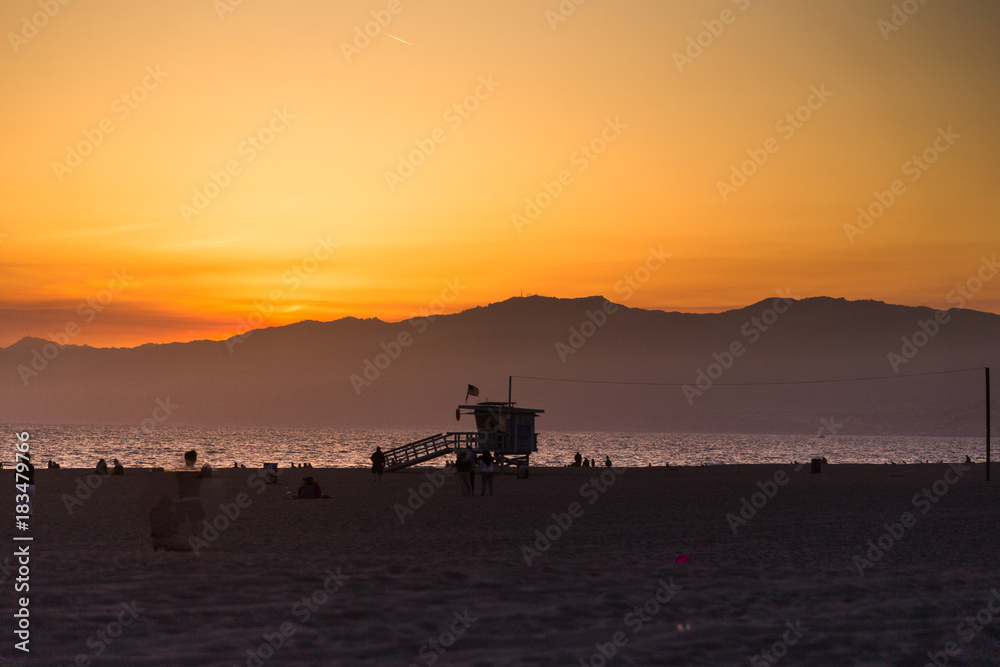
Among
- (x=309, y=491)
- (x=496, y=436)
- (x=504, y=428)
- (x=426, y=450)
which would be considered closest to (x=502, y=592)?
(x=309, y=491)

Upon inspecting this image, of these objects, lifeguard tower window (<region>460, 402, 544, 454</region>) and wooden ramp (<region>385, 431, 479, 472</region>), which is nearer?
wooden ramp (<region>385, 431, 479, 472</region>)

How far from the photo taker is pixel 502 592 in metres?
12.8

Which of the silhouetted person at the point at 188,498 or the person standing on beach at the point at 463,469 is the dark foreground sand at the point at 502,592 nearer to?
the silhouetted person at the point at 188,498

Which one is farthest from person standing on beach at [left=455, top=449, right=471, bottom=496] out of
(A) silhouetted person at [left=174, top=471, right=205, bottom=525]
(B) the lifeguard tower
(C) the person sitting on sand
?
(B) the lifeguard tower

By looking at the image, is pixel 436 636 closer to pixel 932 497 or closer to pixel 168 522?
pixel 168 522

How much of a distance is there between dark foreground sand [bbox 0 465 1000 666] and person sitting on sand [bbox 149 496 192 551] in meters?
0.29

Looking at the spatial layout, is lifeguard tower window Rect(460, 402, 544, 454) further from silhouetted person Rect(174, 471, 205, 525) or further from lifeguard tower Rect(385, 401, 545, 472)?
silhouetted person Rect(174, 471, 205, 525)

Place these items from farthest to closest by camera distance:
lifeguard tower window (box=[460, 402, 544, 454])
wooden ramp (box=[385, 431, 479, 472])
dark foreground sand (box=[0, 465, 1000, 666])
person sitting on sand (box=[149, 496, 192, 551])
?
lifeguard tower window (box=[460, 402, 544, 454])
wooden ramp (box=[385, 431, 479, 472])
person sitting on sand (box=[149, 496, 192, 551])
dark foreground sand (box=[0, 465, 1000, 666])

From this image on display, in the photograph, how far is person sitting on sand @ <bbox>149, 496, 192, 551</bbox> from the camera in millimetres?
15625

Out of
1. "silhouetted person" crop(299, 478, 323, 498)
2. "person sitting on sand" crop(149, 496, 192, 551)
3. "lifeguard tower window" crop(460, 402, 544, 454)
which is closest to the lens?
"person sitting on sand" crop(149, 496, 192, 551)

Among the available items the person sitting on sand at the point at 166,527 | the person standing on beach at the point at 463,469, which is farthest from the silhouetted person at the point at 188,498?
the person standing on beach at the point at 463,469

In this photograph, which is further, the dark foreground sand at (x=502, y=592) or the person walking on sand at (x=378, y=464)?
the person walking on sand at (x=378, y=464)

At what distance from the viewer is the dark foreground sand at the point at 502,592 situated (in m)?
9.66

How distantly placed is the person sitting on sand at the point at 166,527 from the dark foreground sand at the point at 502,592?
29cm
